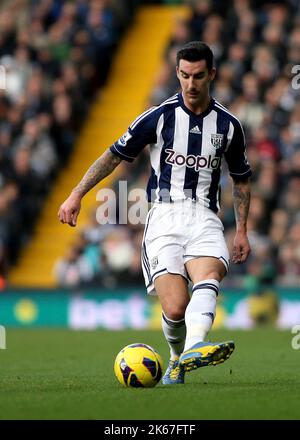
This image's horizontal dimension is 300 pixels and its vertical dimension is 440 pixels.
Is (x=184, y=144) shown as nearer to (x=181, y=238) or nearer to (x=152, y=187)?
(x=152, y=187)

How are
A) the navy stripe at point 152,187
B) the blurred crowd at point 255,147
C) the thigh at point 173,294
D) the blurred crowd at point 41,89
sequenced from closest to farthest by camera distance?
the thigh at point 173,294, the navy stripe at point 152,187, the blurred crowd at point 255,147, the blurred crowd at point 41,89

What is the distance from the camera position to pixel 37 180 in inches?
826

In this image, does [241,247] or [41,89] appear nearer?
[241,247]

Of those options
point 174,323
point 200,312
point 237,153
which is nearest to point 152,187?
point 237,153

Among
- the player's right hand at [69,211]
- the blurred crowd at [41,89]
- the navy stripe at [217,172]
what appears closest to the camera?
the player's right hand at [69,211]

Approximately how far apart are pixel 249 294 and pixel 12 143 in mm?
6155

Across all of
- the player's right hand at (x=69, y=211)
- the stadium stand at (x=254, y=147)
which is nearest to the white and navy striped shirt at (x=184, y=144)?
the player's right hand at (x=69, y=211)

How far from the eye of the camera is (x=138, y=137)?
8.42m

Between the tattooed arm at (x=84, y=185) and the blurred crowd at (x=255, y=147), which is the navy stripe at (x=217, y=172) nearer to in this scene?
the tattooed arm at (x=84, y=185)

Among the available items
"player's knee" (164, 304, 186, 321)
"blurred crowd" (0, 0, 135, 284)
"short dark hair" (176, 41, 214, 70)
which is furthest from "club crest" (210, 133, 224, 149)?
"blurred crowd" (0, 0, 135, 284)

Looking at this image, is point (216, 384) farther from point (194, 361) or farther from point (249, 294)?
point (249, 294)

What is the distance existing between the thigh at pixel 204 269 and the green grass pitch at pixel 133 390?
770 mm

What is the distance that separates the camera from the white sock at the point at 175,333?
8359mm

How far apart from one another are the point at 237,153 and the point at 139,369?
69.0 inches
